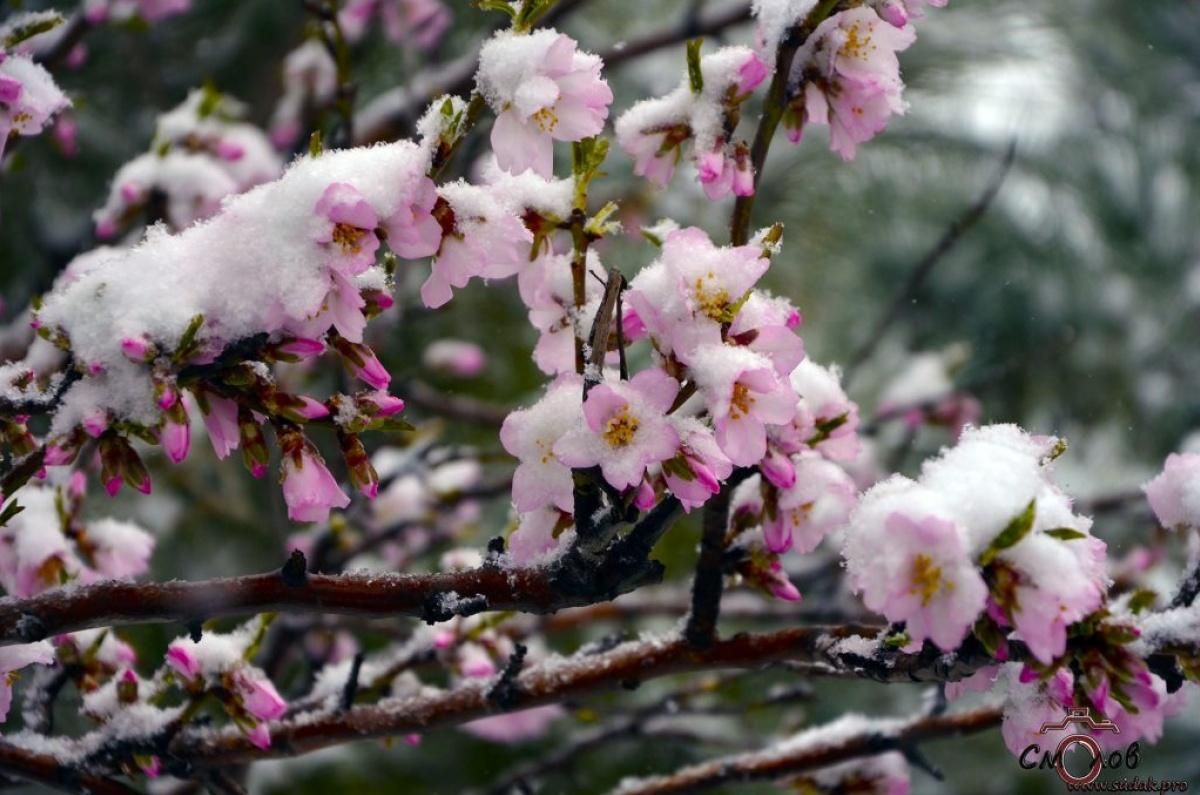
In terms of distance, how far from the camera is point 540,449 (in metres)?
0.72

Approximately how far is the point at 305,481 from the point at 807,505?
0.36m

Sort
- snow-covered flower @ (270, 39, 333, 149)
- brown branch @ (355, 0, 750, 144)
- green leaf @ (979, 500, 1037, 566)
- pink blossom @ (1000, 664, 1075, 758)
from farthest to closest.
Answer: snow-covered flower @ (270, 39, 333, 149) → brown branch @ (355, 0, 750, 144) → pink blossom @ (1000, 664, 1075, 758) → green leaf @ (979, 500, 1037, 566)

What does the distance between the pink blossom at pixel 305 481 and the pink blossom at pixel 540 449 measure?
12 cm

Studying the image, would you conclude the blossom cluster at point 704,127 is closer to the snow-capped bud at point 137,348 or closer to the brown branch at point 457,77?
the snow-capped bud at point 137,348

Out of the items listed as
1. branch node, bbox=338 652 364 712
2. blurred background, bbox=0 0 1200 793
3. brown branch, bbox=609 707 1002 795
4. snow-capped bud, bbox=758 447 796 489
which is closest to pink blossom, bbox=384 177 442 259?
snow-capped bud, bbox=758 447 796 489

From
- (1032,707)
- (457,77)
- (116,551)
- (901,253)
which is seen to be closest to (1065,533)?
(1032,707)

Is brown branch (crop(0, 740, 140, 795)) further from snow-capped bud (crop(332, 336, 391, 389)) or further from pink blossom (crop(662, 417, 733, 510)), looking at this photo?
pink blossom (crop(662, 417, 733, 510))

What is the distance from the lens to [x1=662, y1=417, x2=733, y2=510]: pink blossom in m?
0.67

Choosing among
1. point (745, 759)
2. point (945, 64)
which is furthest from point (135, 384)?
point (945, 64)

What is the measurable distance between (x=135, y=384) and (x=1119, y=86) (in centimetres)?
377

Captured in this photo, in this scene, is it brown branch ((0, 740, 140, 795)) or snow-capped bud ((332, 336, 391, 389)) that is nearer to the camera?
snow-capped bud ((332, 336, 391, 389))

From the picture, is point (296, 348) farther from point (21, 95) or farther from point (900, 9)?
point (900, 9)

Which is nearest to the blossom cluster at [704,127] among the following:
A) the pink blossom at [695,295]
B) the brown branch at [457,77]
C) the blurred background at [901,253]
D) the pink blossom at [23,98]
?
the pink blossom at [695,295]

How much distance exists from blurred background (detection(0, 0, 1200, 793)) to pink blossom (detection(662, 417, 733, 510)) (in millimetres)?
1015
